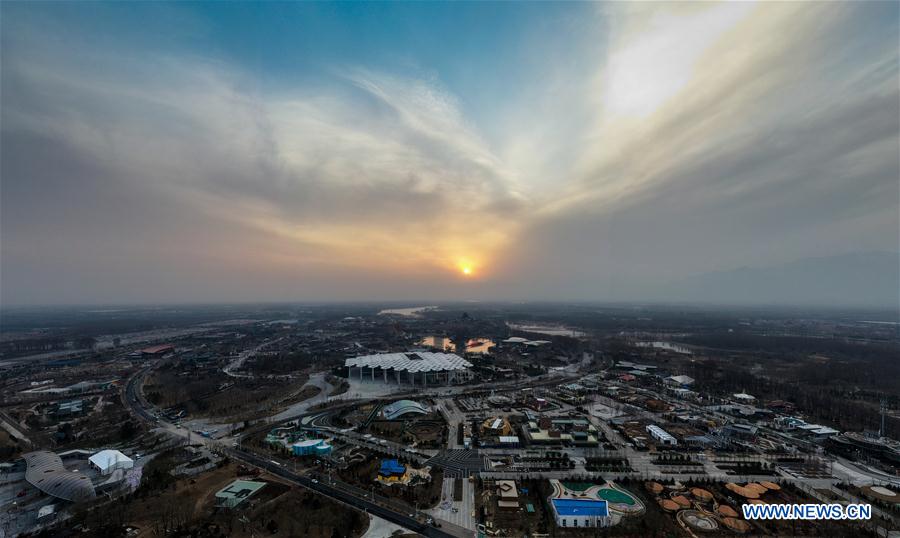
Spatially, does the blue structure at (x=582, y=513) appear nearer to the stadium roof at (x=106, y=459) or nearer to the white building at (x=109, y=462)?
the white building at (x=109, y=462)

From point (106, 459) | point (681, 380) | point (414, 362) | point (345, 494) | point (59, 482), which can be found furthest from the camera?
point (414, 362)

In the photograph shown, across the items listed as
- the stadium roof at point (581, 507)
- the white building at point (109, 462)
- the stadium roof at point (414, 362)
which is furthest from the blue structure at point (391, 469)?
the stadium roof at point (414, 362)

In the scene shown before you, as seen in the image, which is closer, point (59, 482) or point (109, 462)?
point (59, 482)

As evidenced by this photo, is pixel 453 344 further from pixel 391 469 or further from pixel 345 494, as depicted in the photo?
pixel 345 494

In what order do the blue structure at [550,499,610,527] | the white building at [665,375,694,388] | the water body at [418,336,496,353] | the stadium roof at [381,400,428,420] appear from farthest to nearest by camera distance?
the water body at [418,336,496,353] < the white building at [665,375,694,388] < the stadium roof at [381,400,428,420] < the blue structure at [550,499,610,527]

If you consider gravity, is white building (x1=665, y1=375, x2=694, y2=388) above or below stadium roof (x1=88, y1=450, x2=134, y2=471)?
above

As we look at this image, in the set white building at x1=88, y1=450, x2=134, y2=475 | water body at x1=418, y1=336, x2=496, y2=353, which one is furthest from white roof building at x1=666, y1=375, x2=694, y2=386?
white building at x1=88, y1=450, x2=134, y2=475

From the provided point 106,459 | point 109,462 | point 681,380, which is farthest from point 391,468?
point 681,380

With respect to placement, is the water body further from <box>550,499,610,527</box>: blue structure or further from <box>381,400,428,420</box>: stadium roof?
<box>550,499,610,527</box>: blue structure
